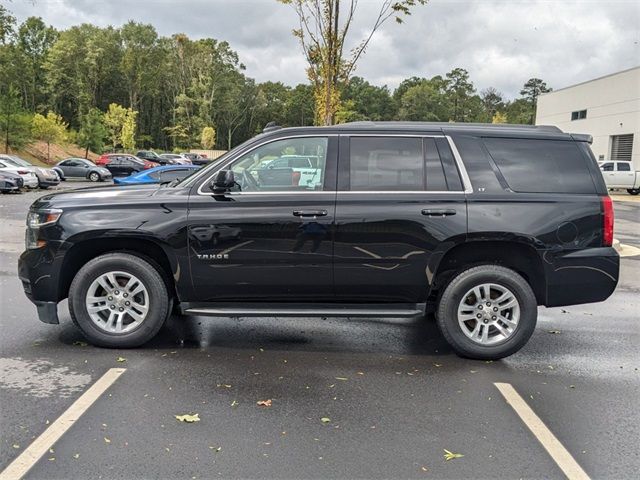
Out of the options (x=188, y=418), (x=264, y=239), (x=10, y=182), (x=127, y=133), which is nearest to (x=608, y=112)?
(x=10, y=182)

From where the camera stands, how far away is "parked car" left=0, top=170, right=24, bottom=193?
22953mm

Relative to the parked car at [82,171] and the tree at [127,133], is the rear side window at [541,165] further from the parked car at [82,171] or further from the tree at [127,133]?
the tree at [127,133]

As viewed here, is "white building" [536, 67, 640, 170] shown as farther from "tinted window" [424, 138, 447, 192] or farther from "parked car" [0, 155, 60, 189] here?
"tinted window" [424, 138, 447, 192]

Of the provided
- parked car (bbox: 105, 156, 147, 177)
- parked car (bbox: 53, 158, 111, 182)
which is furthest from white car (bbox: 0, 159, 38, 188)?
parked car (bbox: 105, 156, 147, 177)

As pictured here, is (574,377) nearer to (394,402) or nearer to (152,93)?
(394,402)

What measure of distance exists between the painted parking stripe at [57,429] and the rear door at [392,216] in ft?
6.59

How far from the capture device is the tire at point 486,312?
16.0 ft

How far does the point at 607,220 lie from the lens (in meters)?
4.87

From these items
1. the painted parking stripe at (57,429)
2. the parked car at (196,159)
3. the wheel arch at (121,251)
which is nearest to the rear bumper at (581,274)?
the wheel arch at (121,251)

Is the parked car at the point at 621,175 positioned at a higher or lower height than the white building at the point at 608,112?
lower

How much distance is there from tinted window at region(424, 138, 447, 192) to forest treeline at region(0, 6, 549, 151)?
53061 millimetres

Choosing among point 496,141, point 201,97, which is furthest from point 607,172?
point 201,97

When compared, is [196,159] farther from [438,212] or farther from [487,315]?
[487,315]

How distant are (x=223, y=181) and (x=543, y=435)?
3.05 metres
